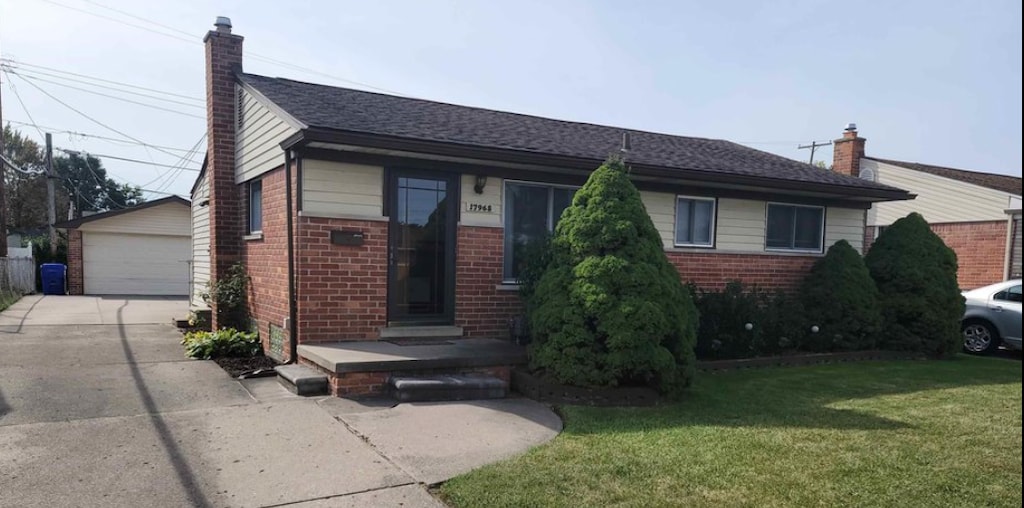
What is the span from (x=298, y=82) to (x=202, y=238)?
190 inches

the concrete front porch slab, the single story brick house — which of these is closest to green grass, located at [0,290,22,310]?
the single story brick house

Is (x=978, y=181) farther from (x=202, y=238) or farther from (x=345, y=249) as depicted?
(x=202, y=238)

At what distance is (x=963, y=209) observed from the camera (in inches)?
666

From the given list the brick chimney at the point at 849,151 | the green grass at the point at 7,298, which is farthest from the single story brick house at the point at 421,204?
the green grass at the point at 7,298

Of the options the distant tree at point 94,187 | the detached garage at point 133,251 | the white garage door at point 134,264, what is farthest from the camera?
the distant tree at point 94,187

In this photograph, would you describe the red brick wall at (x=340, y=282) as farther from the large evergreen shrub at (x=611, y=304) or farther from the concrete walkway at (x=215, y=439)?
the large evergreen shrub at (x=611, y=304)

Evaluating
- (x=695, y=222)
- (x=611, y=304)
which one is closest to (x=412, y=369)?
(x=611, y=304)

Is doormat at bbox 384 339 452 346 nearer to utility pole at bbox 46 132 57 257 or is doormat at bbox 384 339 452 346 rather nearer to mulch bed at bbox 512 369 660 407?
mulch bed at bbox 512 369 660 407

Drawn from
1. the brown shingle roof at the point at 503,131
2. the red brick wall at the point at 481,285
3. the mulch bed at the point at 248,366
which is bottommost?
the mulch bed at the point at 248,366

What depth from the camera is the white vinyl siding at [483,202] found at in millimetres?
7871

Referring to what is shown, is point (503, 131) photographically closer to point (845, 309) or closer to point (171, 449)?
point (845, 309)

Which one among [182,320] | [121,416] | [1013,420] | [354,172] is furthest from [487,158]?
[182,320]

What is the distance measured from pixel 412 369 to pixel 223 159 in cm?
585

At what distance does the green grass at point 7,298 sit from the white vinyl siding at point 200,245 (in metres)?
4.72
